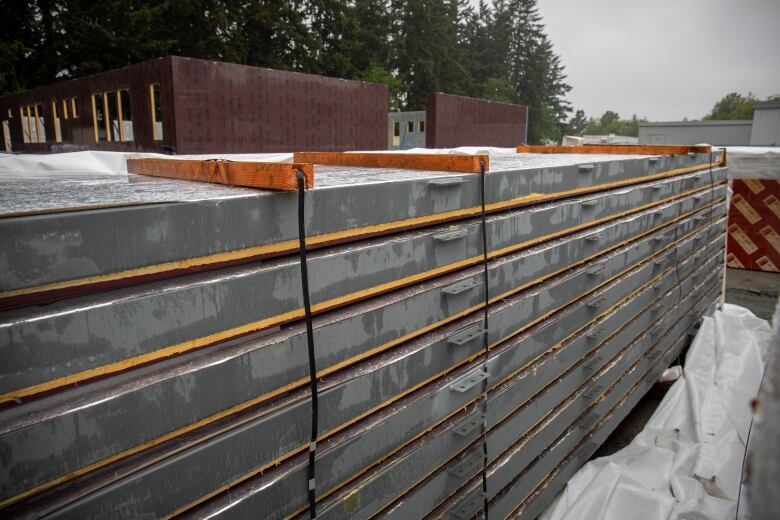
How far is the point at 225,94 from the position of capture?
669cm

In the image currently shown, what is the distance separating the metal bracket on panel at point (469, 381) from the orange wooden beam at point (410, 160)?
33.9 inches

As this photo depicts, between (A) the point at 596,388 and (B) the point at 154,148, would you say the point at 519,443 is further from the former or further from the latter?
(B) the point at 154,148

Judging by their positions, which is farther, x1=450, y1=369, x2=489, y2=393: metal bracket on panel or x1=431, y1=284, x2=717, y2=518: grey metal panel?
x1=431, y1=284, x2=717, y2=518: grey metal panel

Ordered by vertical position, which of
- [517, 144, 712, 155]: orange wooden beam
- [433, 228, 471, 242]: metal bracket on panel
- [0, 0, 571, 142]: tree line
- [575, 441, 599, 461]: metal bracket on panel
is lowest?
[575, 441, 599, 461]: metal bracket on panel

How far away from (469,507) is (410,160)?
163 cm

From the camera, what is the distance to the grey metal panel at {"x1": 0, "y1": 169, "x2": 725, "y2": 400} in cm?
102

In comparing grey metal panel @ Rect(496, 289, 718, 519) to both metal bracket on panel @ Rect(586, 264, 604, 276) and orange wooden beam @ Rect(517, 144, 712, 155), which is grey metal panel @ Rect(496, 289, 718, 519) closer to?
metal bracket on panel @ Rect(586, 264, 604, 276)

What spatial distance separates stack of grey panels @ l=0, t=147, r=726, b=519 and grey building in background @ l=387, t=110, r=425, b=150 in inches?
559

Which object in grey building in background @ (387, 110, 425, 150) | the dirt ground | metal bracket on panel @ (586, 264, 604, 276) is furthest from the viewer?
grey building in background @ (387, 110, 425, 150)

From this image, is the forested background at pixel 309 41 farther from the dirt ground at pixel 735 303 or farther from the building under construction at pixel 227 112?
the dirt ground at pixel 735 303

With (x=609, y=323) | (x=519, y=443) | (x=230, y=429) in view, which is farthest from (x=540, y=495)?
(x=230, y=429)

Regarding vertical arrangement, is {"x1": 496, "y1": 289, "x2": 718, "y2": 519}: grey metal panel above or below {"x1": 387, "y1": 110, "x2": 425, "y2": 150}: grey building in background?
below

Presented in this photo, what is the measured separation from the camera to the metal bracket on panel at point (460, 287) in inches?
77.9

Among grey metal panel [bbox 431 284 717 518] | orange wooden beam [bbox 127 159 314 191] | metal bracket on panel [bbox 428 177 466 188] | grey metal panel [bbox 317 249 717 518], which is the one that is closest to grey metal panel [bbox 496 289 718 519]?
grey metal panel [bbox 431 284 717 518]
